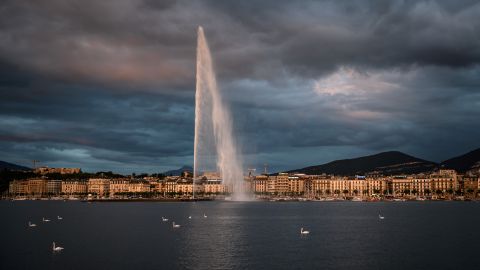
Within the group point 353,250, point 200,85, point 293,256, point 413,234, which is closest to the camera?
point 293,256

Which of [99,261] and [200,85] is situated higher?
[200,85]

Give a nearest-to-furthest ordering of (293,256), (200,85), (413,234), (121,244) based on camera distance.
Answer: (293,256) → (121,244) → (413,234) → (200,85)

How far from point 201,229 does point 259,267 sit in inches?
1111

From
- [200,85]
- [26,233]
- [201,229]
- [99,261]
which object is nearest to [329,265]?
[99,261]

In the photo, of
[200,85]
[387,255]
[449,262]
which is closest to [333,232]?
[387,255]

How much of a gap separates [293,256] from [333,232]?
20.7 meters

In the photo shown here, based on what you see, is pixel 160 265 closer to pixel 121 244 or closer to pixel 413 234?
pixel 121 244

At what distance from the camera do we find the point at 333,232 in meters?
60.5

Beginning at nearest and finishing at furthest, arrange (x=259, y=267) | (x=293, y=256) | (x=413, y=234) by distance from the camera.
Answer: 1. (x=259, y=267)
2. (x=293, y=256)
3. (x=413, y=234)

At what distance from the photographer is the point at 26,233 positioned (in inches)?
2311

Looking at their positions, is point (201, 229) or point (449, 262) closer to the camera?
point (449, 262)

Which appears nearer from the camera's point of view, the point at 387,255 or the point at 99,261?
the point at 99,261

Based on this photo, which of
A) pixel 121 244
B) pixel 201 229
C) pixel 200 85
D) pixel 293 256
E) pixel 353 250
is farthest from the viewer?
pixel 200 85

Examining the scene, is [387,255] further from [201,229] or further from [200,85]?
[200,85]
